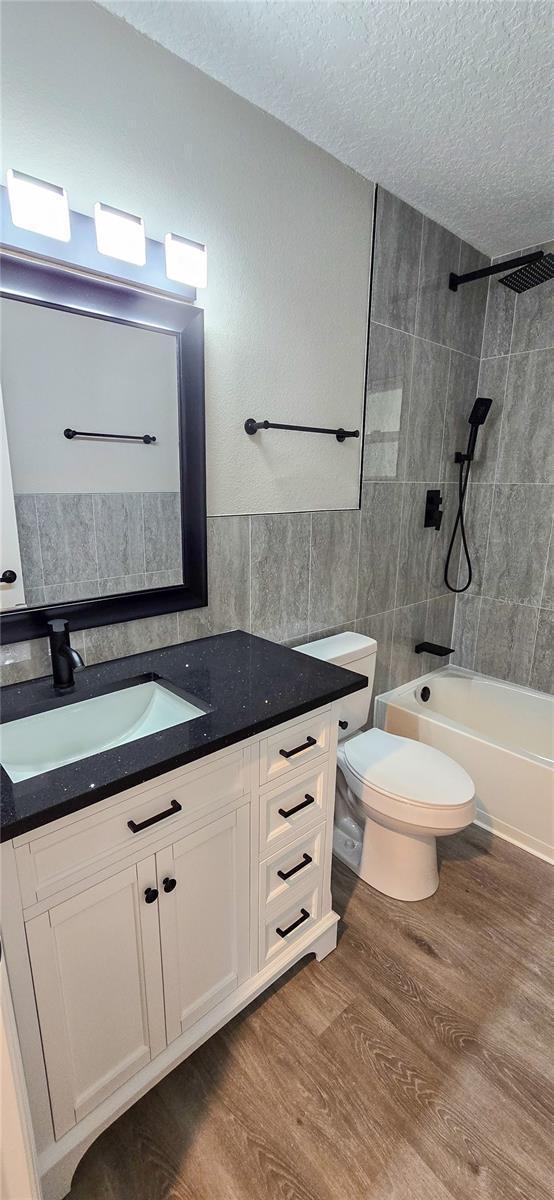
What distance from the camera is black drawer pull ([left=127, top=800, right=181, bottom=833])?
1.00m

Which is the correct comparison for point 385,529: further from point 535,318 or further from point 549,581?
point 535,318

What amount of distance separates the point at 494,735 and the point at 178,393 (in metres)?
2.30

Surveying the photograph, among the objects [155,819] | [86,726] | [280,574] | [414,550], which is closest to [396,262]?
[414,550]

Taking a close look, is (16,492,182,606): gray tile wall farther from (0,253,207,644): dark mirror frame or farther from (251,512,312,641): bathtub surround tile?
(251,512,312,641): bathtub surround tile

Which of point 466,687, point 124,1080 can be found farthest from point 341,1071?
point 466,687

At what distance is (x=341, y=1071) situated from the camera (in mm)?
1308

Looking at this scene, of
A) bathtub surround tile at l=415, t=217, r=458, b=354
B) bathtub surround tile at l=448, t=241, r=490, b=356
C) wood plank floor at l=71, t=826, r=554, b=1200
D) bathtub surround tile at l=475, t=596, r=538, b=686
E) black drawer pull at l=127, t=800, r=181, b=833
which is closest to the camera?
black drawer pull at l=127, t=800, r=181, b=833

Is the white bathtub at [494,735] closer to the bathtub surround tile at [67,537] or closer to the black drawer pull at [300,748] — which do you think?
the black drawer pull at [300,748]

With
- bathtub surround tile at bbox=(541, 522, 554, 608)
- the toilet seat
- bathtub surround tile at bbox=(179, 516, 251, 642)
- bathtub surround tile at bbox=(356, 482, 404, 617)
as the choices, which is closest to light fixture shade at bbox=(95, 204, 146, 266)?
bathtub surround tile at bbox=(179, 516, 251, 642)

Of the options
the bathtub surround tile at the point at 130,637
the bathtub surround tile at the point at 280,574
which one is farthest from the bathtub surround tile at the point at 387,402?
the bathtub surround tile at the point at 130,637

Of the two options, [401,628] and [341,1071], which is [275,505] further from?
[341,1071]

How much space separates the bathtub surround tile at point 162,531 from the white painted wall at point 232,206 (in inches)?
5.4

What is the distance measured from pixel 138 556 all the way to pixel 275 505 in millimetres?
550

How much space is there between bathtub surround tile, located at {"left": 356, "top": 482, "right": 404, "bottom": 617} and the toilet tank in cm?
25
